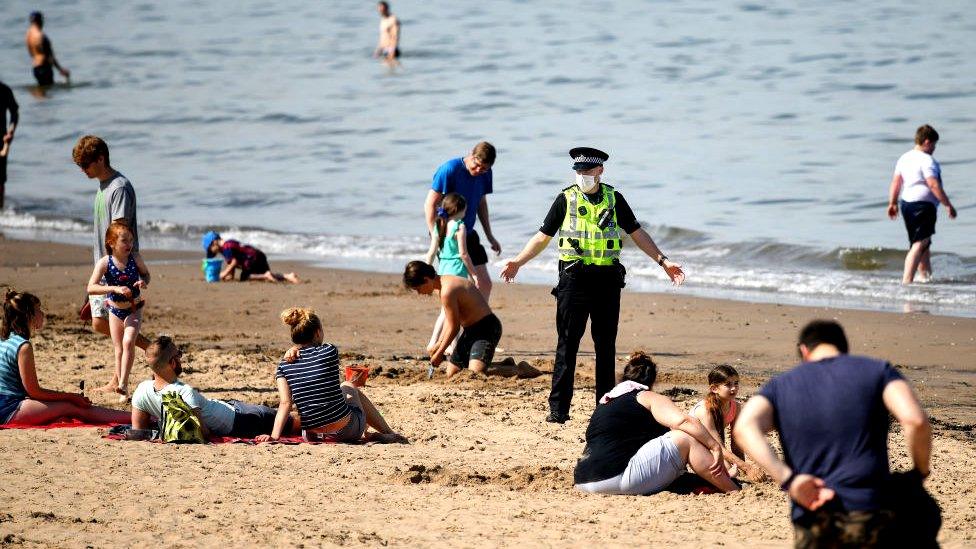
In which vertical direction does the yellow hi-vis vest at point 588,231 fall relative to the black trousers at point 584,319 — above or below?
above

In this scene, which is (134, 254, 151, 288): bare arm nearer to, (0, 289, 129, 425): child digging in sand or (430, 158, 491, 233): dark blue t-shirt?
(0, 289, 129, 425): child digging in sand

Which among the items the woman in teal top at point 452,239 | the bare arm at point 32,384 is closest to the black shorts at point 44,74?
the woman in teal top at point 452,239

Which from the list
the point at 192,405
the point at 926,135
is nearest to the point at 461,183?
the point at 192,405

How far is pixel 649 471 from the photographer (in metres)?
6.80

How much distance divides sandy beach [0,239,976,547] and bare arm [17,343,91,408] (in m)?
0.25

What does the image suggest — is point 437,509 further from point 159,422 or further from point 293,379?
point 159,422

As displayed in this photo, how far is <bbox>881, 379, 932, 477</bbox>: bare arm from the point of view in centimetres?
404

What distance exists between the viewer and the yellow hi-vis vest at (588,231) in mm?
7969

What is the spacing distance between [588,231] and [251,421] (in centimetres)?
227

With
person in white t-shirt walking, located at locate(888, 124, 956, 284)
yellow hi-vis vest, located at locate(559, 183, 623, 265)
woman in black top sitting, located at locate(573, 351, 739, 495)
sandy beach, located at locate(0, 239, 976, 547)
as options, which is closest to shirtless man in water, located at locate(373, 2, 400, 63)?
person in white t-shirt walking, located at locate(888, 124, 956, 284)

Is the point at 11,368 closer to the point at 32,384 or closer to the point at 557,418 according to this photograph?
the point at 32,384

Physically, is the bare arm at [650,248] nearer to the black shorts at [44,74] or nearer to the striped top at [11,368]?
the striped top at [11,368]

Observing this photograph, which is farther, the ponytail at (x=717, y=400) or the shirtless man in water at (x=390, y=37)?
the shirtless man in water at (x=390, y=37)

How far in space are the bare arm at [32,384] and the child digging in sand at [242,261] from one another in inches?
243
